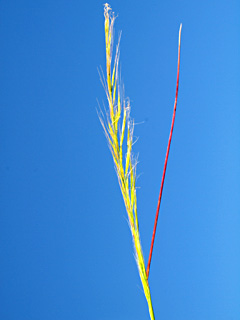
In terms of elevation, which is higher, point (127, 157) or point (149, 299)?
point (127, 157)

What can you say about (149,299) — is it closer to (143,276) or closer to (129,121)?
(143,276)

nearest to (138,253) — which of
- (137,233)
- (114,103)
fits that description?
(137,233)

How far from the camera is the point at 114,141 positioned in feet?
0.87

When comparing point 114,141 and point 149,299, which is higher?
point 114,141

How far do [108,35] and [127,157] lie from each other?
100 mm

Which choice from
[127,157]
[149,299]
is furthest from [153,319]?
[127,157]

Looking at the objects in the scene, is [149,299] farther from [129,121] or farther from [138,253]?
[129,121]

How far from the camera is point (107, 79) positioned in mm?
283

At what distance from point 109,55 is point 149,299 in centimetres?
20

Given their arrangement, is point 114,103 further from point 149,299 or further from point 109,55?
point 149,299

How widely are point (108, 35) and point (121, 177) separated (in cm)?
11

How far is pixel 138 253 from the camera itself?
26cm

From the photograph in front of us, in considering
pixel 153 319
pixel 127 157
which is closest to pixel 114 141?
pixel 127 157

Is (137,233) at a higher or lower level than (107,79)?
lower
